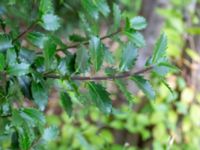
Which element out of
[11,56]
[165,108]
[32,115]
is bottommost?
[165,108]

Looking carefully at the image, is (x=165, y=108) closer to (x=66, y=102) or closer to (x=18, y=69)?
(x=66, y=102)

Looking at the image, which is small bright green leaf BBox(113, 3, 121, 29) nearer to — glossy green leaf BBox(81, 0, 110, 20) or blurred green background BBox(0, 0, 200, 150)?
glossy green leaf BBox(81, 0, 110, 20)

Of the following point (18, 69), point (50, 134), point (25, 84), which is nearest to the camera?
point (18, 69)

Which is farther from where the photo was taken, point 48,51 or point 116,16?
point 116,16

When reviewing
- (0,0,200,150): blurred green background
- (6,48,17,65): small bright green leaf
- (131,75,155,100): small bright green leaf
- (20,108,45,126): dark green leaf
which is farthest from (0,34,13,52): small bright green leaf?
(0,0,200,150): blurred green background

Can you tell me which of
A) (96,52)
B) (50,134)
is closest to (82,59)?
(96,52)

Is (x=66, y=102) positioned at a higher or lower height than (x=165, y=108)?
higher

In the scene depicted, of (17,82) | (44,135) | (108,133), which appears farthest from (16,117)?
(108,133)

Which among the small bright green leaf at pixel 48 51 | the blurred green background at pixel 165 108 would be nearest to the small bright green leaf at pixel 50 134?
the small bright green leaf at pixel 48 51
